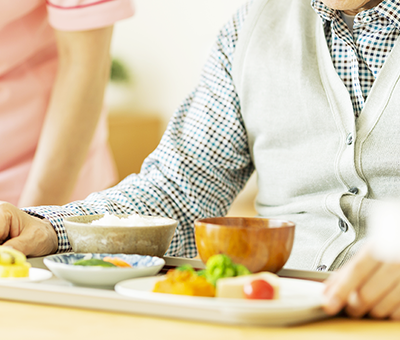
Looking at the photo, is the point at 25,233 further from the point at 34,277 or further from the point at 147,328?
the point at 147,328

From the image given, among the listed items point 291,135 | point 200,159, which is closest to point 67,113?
point 200,159

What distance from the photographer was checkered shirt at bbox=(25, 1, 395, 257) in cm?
118

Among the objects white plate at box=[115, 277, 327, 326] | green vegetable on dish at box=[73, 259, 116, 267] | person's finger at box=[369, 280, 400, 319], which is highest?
green vegetable on dish at box=[73, 259, 116, 267]

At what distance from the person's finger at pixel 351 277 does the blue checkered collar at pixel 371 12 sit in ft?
2.17

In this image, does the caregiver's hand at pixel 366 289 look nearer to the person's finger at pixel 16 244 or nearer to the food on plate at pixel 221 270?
the food on plate at pixel 221 270

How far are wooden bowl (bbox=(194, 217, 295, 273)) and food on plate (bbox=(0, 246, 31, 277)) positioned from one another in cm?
22

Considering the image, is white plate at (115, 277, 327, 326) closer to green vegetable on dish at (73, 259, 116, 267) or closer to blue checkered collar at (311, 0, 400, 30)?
green vegetable on dish at (73, 259, 116, 267)

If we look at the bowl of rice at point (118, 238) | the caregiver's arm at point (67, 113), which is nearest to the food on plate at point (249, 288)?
the bowl of rice at point (118, 238)

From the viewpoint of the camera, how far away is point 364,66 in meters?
1.10

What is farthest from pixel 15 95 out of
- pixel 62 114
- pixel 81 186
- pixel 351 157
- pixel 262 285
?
pixel 262 285

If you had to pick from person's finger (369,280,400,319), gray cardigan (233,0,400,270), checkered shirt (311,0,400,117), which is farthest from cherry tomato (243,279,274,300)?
checkered shirt (311,0,400,117)

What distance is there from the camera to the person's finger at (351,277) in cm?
54

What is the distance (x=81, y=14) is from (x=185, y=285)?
0.91 m

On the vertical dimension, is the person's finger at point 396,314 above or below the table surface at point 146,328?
below
